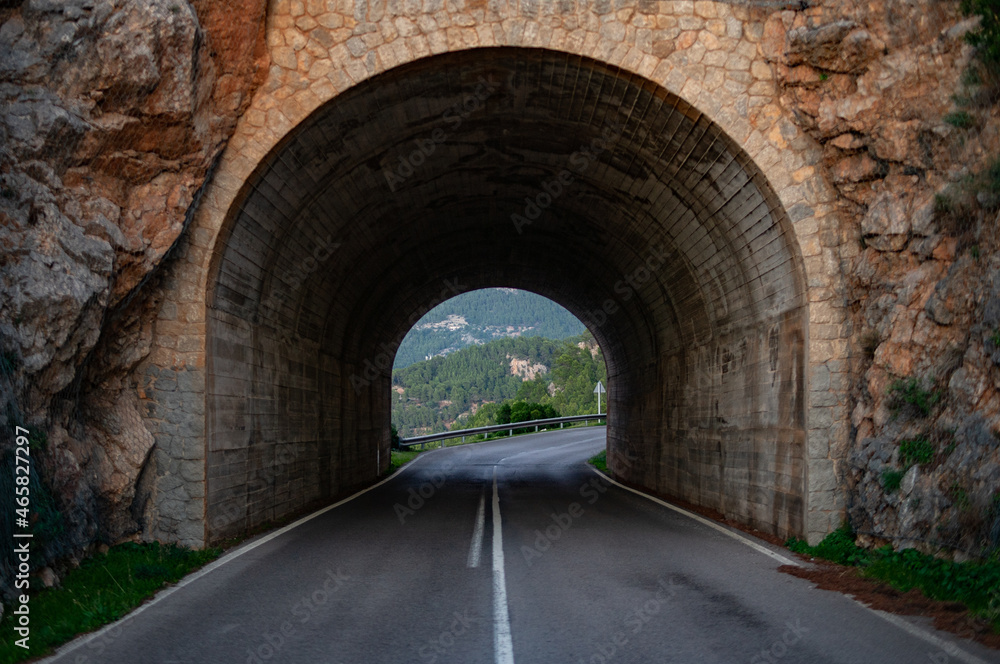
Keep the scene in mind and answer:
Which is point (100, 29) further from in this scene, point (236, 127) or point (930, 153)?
point (930, 153)

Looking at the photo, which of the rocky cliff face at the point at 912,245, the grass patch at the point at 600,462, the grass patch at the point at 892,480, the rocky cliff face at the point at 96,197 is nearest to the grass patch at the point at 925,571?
the rocky cliff face at the point at 912,245

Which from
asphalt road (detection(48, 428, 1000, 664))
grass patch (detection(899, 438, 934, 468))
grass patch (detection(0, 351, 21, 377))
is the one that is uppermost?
grass patch (detection(0, 351, 21, 377))

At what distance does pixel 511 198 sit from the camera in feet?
51.4

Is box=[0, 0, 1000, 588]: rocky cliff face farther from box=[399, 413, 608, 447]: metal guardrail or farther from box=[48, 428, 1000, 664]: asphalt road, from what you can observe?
box=[399, 413, 608, 447]: metal guardrail

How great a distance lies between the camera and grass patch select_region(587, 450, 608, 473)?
24.1m

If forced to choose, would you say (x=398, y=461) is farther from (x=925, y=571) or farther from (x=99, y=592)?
(x=925, y=571)

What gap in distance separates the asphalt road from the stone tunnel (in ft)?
5.12

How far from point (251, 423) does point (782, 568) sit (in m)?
7.98

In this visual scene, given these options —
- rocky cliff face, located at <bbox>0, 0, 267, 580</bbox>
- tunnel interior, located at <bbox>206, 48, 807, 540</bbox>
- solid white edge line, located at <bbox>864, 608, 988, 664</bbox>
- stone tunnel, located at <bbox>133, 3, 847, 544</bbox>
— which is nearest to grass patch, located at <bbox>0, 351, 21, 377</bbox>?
rocky cliff face, located at <bbox>0, 0, 267, 580</bbox>

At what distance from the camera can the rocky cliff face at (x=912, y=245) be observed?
7566 mm

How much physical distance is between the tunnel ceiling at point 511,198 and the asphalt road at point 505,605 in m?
4.01

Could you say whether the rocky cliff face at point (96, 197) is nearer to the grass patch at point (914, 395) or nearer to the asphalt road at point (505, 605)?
the asphalt road at point (505, 605)

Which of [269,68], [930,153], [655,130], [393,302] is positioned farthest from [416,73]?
[393,302]

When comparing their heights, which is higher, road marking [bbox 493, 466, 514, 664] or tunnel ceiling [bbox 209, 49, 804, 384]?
tunnel ceiling [bbox 209, 49, 804, 384]
